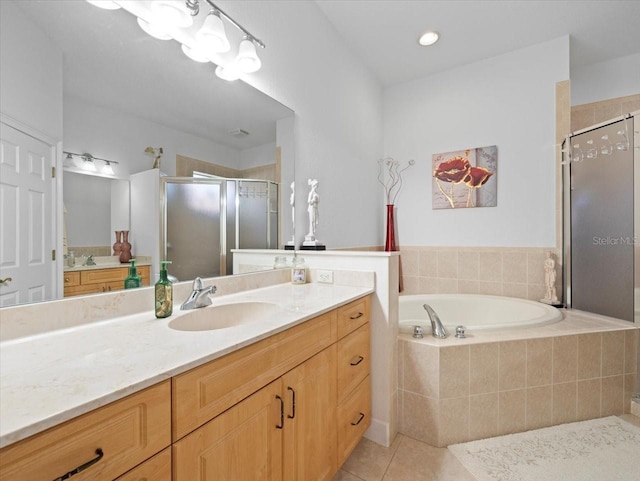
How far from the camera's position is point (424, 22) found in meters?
2.31

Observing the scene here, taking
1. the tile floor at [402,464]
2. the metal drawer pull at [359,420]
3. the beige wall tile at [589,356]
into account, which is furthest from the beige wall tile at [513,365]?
the metal drawer pull at [359,420]

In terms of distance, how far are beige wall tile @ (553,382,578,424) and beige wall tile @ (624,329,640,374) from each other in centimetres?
38

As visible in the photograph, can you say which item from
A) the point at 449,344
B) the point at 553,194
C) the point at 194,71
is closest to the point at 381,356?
the point at 449,344

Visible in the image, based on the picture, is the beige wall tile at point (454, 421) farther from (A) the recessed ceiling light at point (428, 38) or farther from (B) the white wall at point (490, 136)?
(A) the recessed ceiling light at point (428, 38)

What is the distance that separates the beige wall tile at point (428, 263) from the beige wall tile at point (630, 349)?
1382 mm

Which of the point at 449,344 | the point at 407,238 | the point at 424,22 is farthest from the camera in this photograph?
the point at 407,238

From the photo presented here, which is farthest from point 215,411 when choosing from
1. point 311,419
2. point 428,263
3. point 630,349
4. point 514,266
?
point 514,266

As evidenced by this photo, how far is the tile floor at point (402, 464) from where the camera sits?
1359 millimetres

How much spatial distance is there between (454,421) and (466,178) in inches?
84.4

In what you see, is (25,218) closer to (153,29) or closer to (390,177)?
(153,29)

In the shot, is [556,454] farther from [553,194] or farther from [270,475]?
[553,194]

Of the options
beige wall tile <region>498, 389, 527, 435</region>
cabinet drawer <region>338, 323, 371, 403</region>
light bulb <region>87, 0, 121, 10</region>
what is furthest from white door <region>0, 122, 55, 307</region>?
beige wall tile <region>498, 389, 527, 435</region>

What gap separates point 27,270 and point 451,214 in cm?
300

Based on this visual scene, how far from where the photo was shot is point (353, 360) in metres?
1.40
